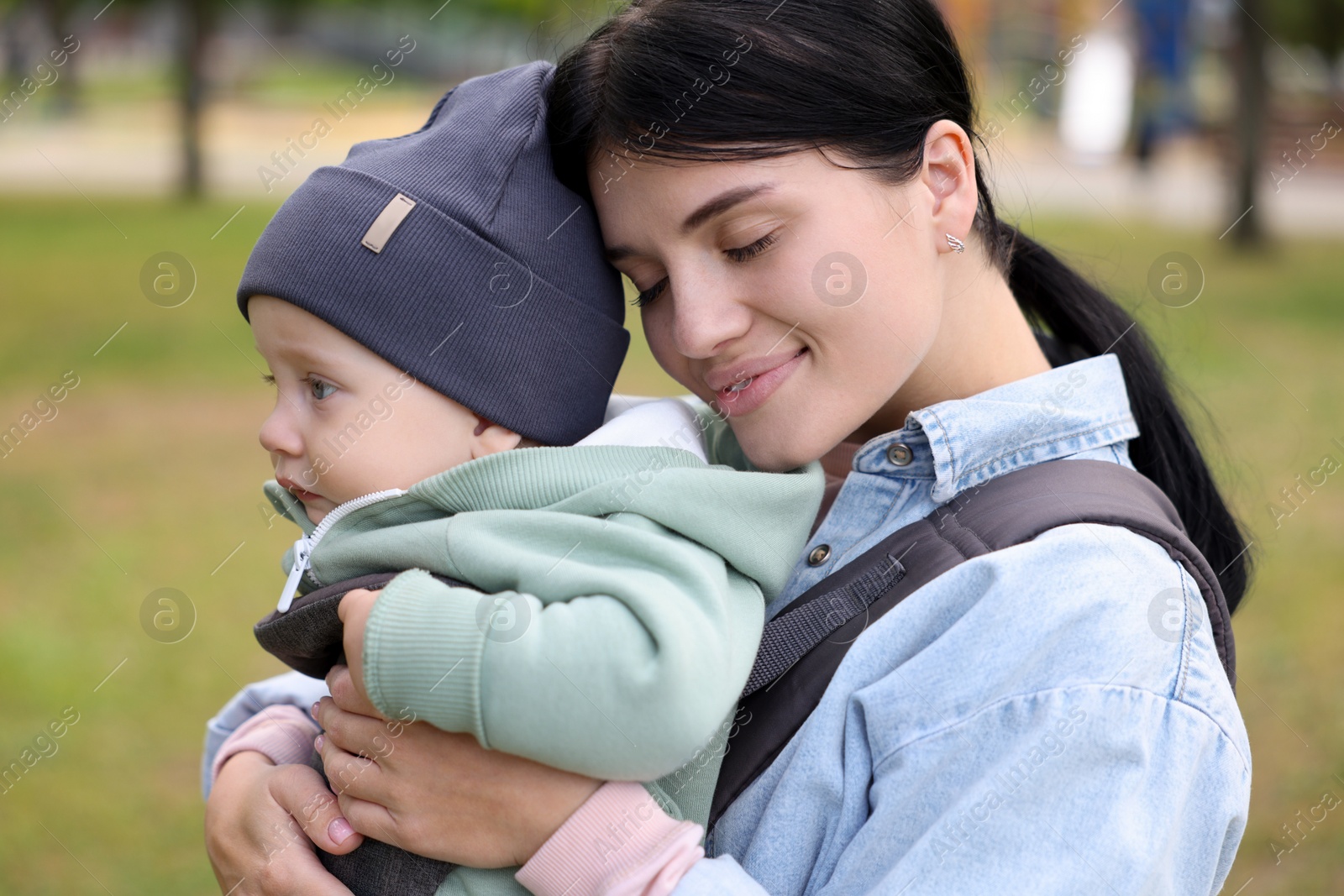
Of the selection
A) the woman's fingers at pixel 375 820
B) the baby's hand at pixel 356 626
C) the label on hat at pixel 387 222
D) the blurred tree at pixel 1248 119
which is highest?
the label on hat at pixel 387 222

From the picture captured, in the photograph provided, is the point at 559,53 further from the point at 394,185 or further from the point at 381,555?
the point at 381,555

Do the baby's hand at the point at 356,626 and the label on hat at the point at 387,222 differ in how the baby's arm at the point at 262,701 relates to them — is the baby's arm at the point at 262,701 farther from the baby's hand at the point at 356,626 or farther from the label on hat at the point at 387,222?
the label on hat at the point at 387,222

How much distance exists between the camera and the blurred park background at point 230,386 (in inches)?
161

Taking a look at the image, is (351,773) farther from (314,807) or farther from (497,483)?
(497,483)

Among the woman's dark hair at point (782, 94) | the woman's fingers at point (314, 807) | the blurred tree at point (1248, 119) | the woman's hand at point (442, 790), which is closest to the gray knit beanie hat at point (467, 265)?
the woman's dark hair at point (782, 94)

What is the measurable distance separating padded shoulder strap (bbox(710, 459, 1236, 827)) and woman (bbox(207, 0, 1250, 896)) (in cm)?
4

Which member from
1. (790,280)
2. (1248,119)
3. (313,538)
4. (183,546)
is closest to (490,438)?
(313,538)

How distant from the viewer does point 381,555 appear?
1.63 meters

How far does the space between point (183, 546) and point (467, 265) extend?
5103 mm

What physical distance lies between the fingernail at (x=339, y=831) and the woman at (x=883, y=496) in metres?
0.02

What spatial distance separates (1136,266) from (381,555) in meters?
11.8

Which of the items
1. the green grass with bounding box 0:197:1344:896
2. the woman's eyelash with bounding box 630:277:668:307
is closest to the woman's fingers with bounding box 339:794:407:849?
the woman's eyelash with bounding box 630:277:668:307

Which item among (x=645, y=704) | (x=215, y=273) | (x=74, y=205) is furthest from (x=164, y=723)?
(x=74, y=205)

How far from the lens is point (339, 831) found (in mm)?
1626
